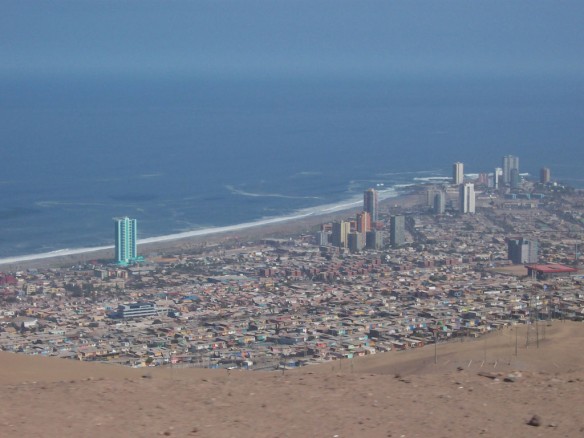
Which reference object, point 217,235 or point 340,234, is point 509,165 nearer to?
point 340,234

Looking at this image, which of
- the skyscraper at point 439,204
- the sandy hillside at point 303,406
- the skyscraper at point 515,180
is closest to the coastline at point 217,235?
the skyscraper at point 439,204

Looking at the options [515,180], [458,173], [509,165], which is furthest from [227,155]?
[515,180]

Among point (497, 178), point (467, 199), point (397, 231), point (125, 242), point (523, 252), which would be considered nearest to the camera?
point (523, 252)

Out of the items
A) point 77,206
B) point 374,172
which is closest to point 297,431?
point 77,206

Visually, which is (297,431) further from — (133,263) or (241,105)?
(241,105)

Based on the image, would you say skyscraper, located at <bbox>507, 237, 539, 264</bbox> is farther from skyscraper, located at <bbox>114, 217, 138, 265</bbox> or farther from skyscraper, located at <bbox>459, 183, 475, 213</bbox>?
skyscraper, located at <bbox>114, 217, 138, 265</bbox>

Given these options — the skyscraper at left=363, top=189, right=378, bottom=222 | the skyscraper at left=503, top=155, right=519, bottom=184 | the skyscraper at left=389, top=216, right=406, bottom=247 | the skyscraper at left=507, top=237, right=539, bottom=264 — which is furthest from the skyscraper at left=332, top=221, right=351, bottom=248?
the skyscraper at left=503, top=155, right=519, bottom=184
